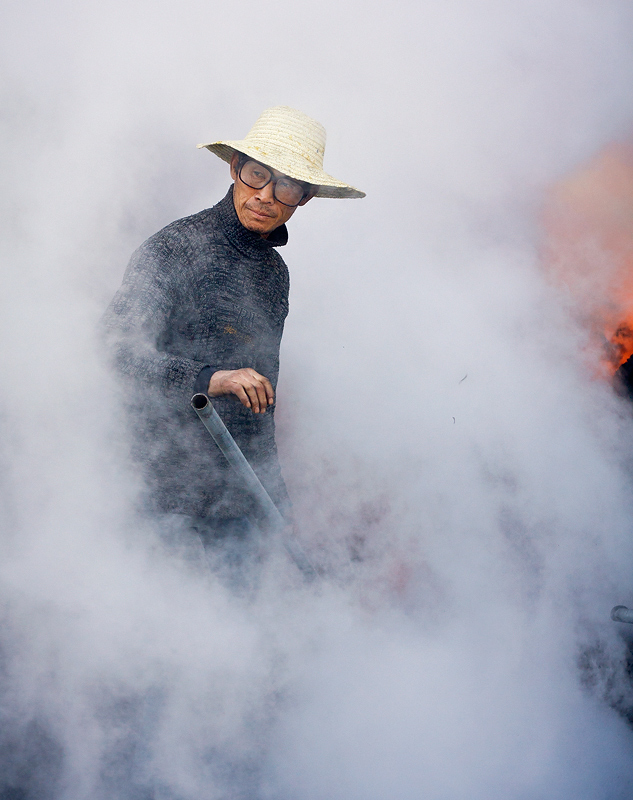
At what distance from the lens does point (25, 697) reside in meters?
2.02

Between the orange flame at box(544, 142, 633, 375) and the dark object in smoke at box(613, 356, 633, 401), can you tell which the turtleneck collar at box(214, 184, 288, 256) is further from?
the dark object in smoke at box(613, 356, 633, 401)

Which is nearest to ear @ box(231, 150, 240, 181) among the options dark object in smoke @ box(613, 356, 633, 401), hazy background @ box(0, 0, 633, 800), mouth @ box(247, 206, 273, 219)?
mouth @ box(247, 206, 273, 219)

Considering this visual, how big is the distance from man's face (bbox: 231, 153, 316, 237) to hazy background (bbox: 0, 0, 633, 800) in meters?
0.80

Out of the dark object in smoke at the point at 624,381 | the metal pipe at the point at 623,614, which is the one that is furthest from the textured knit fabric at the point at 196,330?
the dark object in smoke at the point at 624,381

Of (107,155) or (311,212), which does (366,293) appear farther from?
(107,155)

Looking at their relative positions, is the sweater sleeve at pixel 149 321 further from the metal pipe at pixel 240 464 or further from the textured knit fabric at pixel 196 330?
the metal pipe at pixel 240 464

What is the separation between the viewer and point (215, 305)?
2.21 meters

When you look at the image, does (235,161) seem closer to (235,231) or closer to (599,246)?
(235,231)

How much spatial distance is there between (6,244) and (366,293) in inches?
74.1

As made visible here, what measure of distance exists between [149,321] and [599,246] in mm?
3231

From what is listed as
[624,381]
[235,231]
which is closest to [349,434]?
[235,231]

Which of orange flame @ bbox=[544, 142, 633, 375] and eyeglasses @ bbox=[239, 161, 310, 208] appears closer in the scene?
eyeglasses @ bbox=[239, 161, 310, 208]

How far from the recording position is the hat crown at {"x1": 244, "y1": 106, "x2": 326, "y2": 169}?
2090mm

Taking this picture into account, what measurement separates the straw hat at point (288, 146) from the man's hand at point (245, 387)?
0.77 metres
